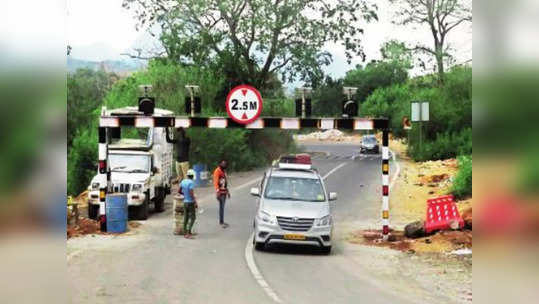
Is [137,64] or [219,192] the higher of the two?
[137,64]

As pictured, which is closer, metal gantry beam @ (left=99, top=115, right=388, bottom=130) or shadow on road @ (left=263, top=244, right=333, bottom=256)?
shadow on road @ (left=263, top=244, right=333, bottom=256)

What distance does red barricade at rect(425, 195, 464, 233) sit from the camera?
640 inches

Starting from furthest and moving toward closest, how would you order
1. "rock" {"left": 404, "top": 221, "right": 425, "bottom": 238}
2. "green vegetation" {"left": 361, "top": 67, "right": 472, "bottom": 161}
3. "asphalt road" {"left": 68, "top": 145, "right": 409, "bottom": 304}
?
"green vegetation" {"left": 361, "top": 67, "right": 472, "bottom": 161}, "rock" {"left": 404, "top": 221, "right": 425, "bottom": 238}, "asphalt road" {"left": 68, "top": 145, "right": 409, "bottom": 304}

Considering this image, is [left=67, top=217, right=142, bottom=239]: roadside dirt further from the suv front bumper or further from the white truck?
the suv front bumper

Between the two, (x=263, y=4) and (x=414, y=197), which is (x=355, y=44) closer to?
(x=263, y=4)

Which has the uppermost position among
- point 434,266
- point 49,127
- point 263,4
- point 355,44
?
point 263,4

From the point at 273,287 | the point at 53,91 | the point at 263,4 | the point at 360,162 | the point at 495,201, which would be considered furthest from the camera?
the point at 360,162

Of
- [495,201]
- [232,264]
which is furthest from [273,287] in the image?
[495,201]

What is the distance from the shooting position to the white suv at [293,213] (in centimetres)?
1438

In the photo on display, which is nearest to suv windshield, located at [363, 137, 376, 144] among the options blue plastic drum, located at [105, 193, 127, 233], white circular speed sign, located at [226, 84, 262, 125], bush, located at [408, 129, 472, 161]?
bush, located at [408, 129, 472, 161]

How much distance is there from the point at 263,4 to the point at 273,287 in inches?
435

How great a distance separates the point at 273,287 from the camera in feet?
37.5

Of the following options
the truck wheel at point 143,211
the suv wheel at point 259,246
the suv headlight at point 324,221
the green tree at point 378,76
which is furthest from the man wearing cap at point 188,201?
the green tree at point 378,76

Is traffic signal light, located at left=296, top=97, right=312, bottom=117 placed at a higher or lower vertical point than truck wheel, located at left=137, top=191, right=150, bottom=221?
higher
